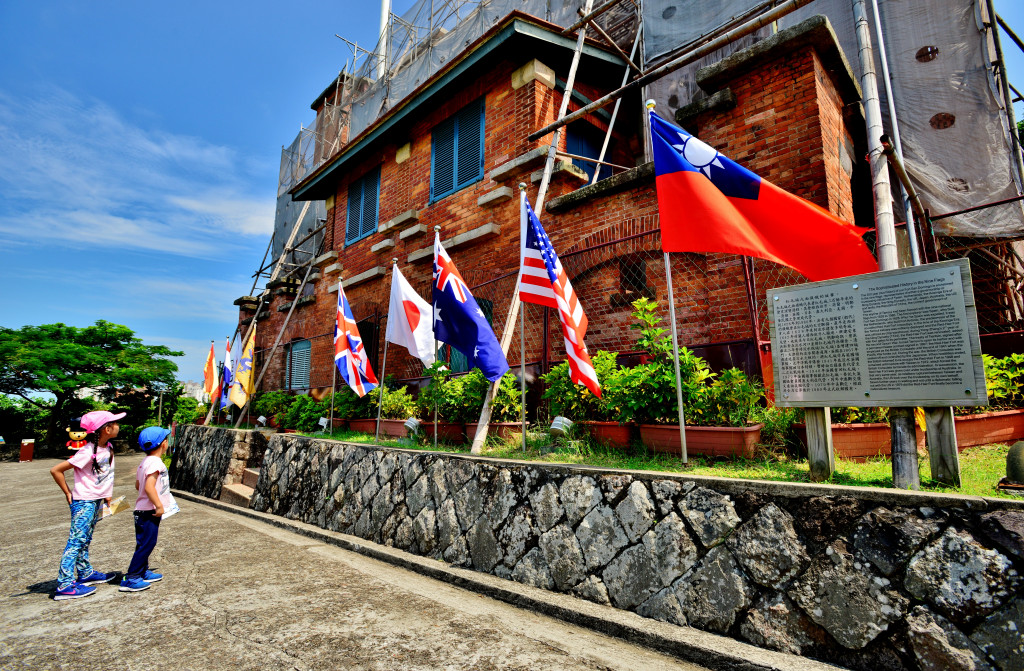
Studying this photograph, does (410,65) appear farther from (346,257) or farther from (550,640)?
(550,640)

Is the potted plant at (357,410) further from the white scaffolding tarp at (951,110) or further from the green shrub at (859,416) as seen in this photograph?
the white scaffolding tarp at (951,110)

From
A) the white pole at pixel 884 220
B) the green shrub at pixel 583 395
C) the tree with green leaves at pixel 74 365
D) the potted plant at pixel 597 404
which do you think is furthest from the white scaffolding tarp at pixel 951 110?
the tree with green leaves at pixel 74 365

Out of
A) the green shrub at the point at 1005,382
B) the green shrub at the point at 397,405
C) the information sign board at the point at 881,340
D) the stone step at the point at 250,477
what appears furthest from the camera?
the stone step at the point at 250,477

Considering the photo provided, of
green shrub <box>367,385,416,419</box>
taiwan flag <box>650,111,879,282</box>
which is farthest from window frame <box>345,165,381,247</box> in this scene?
taiwan flag <box>650,111,879,282</box>

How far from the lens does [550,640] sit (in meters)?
3.19

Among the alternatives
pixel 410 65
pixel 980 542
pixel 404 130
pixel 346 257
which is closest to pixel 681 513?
pixel 980 542

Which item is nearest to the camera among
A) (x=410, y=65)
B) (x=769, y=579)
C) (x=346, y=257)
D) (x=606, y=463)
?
(x=769, y=579)

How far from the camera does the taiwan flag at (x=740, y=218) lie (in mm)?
→ 3672

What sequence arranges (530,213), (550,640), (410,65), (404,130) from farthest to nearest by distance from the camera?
(410,65) → (404,130) → (530,213) → (550,640)

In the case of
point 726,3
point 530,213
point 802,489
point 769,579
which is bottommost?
point 769,579

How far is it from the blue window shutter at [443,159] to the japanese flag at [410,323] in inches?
146

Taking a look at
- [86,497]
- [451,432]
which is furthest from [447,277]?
[86,497]

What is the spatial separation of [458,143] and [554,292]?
6243 mm

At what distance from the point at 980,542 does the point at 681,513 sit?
147cm
